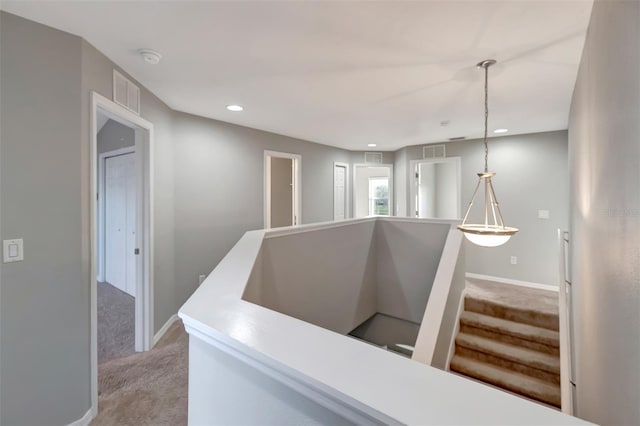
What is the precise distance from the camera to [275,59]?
7.09 ft

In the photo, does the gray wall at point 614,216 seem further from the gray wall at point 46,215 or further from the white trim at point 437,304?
the gray wall at point 46,215

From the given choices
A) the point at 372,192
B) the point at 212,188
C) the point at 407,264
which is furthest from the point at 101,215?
the point at 372,192

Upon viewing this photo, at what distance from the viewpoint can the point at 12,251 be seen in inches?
64.1

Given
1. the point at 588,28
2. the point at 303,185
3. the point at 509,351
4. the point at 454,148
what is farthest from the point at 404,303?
the point at 588,28

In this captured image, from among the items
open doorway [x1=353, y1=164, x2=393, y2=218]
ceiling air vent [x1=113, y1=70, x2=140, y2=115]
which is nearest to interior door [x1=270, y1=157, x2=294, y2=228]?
open doorway [x1=353, y1=164, x2=393, y2=218]

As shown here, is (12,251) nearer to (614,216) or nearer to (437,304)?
(614,216)

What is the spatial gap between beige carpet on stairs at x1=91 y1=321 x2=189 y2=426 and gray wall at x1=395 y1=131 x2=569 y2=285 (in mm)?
4647

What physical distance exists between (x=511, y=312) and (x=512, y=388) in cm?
92

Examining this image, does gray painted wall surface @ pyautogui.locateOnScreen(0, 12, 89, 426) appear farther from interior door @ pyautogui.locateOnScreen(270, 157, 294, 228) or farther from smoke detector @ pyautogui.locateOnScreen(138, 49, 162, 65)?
interior door @ pyautogui.locateOnScreen(270, 157, 294, 228)

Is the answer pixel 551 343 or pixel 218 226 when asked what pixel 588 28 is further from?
pixel 218 226

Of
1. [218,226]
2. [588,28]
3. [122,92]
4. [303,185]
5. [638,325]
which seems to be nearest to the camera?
[638,325]

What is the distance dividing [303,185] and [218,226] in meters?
1.81

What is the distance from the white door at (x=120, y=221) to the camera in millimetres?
4188

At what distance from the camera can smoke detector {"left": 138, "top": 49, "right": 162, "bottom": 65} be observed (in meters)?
2.04
